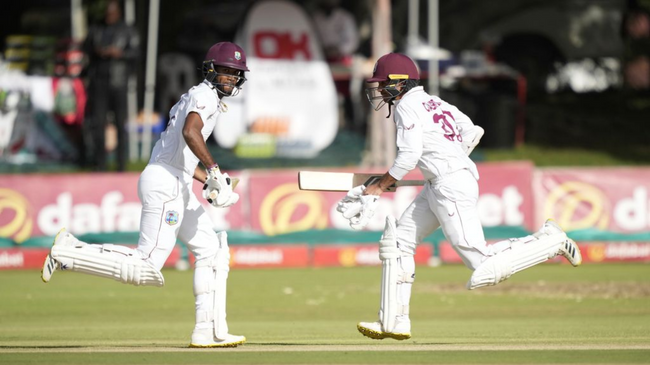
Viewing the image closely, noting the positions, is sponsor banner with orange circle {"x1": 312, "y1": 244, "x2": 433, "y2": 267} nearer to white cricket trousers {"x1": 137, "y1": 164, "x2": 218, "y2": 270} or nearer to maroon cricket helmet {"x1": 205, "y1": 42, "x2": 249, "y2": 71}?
white cricket trousers {"x1": 137, "y1": 164, "x2": 218, "y2": 270}

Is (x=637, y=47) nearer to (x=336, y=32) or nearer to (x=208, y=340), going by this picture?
(x=336, y=32)

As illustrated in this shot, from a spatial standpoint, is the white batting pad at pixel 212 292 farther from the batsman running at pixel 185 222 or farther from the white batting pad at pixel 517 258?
the white batting pad at pixel 517 258

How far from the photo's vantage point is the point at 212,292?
811cm

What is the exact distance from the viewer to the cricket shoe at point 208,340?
26.6ft

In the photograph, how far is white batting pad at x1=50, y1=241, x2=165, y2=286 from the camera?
7.93m

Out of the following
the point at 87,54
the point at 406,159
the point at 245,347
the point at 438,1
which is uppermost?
the point at 438,1

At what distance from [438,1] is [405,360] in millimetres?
17474

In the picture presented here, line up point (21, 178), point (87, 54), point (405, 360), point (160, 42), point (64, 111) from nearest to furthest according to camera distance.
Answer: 1. point (405, 360)
2. point (21, 178)
3. point (87, 54)
4. point (64, 111)
5. point (160, 42)

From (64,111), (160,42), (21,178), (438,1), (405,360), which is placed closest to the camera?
(405,360)

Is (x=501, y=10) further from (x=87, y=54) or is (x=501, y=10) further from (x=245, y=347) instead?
(x=245, y=347)

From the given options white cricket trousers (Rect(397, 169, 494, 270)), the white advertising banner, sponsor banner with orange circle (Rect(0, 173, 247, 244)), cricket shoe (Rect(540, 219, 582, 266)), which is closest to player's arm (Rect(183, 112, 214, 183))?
white cricket trousers (Rect(397, 169, 494, 270))

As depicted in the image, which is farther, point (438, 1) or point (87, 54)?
point (438, 1)

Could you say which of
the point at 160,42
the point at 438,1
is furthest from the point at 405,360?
the point at 438,1

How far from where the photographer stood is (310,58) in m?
19.8
